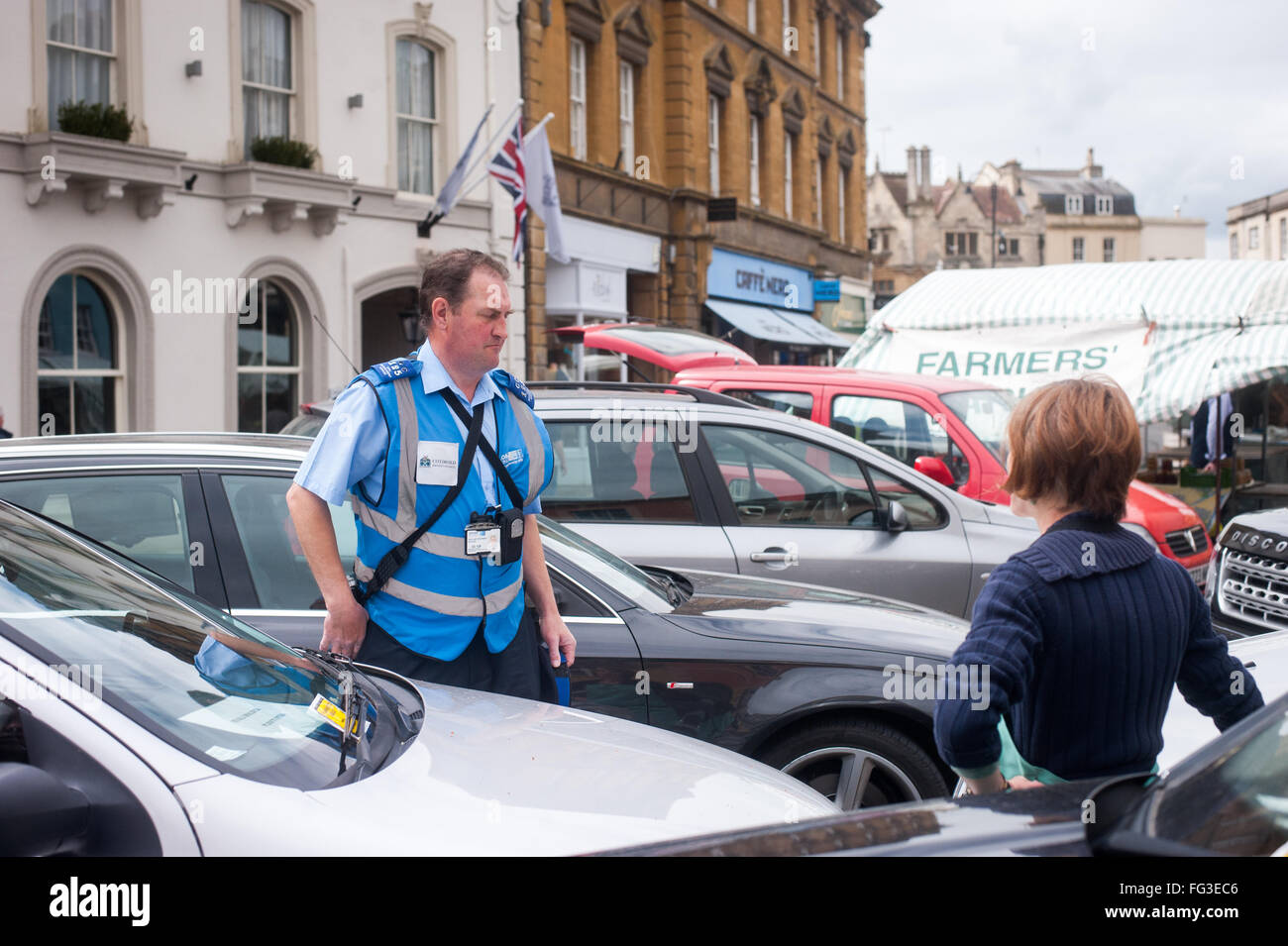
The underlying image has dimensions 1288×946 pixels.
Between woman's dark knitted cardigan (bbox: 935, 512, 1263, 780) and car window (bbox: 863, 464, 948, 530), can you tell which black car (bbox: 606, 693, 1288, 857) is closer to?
woman's dark knitted cardigan (bbox: 935, 512, 1263, 780)

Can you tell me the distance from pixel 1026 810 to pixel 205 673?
5.51 ft

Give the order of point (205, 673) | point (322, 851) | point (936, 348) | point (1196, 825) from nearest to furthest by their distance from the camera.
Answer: point (1196, 825), point (322, 851), point (205, 673), point (936, 348)

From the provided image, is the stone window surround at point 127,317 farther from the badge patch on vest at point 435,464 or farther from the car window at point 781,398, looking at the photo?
the badge patch on vest at point 435,464

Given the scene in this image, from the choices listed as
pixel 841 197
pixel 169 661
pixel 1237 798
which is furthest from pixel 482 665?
pixel 841 197

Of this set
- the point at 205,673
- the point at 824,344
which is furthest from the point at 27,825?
the point at 824,344

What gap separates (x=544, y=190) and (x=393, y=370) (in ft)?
53.9

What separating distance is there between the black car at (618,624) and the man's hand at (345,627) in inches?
19.3

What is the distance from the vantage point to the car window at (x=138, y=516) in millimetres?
3891

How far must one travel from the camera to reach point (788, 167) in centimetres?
3397

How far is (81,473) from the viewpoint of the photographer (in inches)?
153

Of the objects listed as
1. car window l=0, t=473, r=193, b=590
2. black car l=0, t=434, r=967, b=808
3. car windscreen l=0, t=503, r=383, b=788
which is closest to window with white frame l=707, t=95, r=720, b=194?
black car l=0, t=434, r=967, b=808

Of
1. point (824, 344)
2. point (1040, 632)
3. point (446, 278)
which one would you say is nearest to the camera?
point (1040, 632)

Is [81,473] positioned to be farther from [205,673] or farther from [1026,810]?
[1026,810]

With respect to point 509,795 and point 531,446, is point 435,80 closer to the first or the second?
point 531,446
